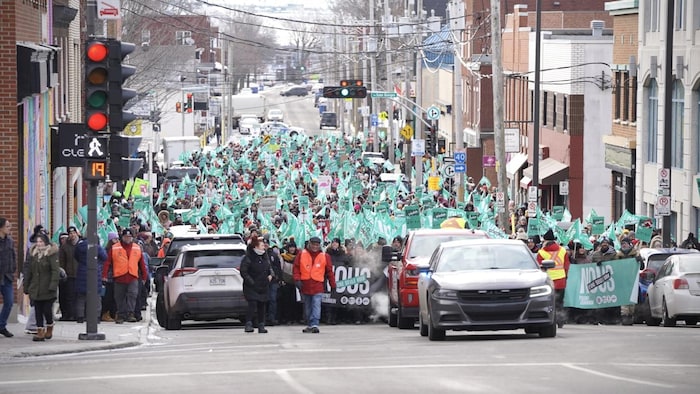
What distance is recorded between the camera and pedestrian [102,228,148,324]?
988 inches

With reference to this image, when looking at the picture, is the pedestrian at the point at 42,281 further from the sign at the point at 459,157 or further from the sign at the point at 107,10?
the sign at the point at 459,157

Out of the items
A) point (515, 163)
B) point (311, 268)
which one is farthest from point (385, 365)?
point (515, 163)

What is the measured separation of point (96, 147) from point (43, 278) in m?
1.89

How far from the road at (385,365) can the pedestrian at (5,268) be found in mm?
1998

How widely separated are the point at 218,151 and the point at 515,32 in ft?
79.5

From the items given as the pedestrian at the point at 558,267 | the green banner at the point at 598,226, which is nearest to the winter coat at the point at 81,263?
the pedestrian at the point at 558,267

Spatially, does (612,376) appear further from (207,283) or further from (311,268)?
(207,283)

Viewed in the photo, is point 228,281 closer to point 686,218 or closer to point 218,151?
point 686,218

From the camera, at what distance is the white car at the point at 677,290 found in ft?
76.8

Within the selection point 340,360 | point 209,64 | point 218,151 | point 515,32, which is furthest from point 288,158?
point 209,64

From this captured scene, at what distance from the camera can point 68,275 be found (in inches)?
985

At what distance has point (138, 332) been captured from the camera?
23031mm

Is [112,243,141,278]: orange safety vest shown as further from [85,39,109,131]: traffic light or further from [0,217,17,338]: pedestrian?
[85,39,109,131]: traffic light

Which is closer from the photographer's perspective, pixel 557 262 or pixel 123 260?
pixel 123 260
